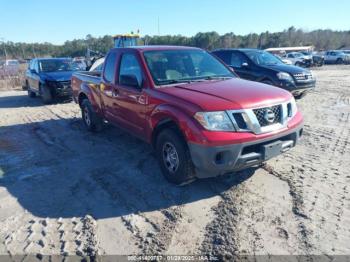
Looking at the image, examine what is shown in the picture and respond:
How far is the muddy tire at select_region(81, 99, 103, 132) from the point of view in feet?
22.3

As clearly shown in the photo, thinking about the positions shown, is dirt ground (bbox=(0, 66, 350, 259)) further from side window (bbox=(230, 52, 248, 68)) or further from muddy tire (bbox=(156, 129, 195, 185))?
side window (bbox=(230, 52, 248, 68))

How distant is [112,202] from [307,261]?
91.4 inches

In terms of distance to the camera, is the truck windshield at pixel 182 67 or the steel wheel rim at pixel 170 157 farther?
the truck windshield at pixel 182 67

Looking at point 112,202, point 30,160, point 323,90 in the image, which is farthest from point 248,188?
point 323,90

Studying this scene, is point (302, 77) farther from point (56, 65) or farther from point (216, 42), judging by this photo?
point (216, 42)

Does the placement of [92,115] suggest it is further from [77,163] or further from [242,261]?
[242,261]

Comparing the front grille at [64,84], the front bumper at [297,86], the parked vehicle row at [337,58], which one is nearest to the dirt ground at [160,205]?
the front bumper at [297,86]

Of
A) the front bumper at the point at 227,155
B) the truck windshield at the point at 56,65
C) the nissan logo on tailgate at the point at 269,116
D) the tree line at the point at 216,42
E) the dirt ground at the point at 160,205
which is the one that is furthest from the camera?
the tree line at the point at 216,42

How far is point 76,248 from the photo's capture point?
3.04 metres

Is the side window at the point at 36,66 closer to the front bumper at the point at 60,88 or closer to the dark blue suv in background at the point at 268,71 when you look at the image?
the front bumper at the point at 60,88

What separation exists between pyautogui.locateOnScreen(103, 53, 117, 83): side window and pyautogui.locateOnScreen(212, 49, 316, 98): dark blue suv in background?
18.0 feet

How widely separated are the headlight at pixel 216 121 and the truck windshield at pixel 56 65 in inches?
406

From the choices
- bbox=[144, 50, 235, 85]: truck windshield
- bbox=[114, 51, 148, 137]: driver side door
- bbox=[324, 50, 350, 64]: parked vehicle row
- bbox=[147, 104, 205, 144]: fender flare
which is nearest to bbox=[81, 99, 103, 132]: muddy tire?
bbox=[114, 51, 148, 137]: driver side door

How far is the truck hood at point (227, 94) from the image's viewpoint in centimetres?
359
